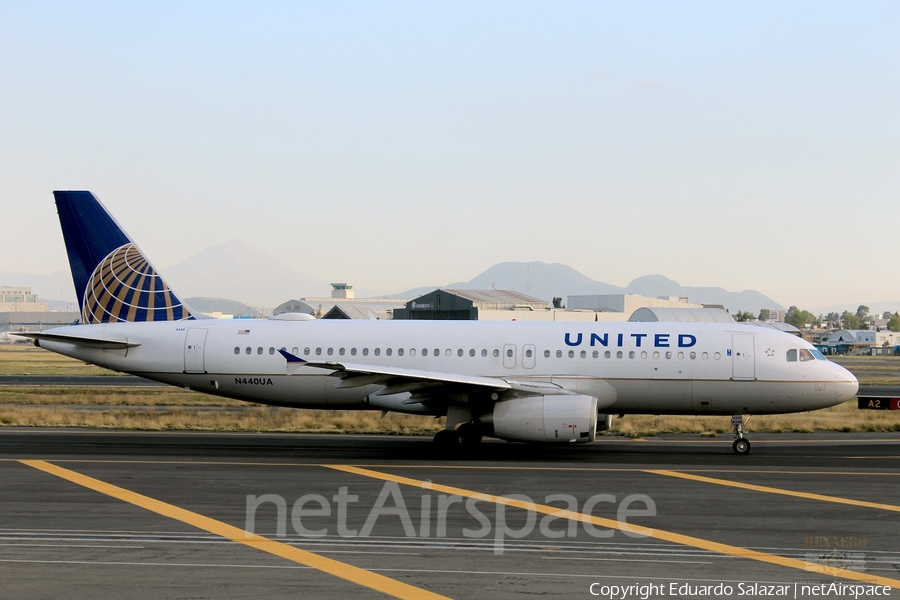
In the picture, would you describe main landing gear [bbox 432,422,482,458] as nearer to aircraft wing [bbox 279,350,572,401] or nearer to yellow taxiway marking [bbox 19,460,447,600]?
aircraft wing [bbox 279,350,572,401]

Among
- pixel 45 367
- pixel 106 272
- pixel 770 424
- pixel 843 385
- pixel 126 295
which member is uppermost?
pixel 106 272

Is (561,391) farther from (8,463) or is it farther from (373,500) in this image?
(8,463)

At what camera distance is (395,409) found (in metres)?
24.0

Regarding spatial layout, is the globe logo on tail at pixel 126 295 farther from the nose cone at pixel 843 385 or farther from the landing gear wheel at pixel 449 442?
the nose cone at pixel 843 385

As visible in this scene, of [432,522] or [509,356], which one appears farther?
[509,356]

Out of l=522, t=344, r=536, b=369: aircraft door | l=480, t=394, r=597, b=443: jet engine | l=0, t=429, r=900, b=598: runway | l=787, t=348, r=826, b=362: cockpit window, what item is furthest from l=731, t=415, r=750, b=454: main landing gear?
l=522, t=344, r=536, b=369: aircraft door

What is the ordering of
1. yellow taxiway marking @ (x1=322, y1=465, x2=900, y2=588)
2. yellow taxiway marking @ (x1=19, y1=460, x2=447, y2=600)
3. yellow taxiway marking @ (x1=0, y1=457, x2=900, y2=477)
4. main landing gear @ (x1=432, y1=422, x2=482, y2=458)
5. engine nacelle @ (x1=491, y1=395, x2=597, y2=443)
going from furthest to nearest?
main landing gear @ (x1=432, y1=422, x2=482, y2=458)
engine nacelle @ (x1=491, y1=395, x2=597, y2=443)
yellow taxiway marking @ (x1=0, y1=457, x2=900, y2=477)
yellow taxiway marking @ (x1=322, y1=465, x2=900, y2=588)
yellow taxiway marking @ (x1=19, y1=460, x2=447, y2=600)

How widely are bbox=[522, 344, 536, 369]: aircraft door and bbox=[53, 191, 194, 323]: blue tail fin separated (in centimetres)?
1017

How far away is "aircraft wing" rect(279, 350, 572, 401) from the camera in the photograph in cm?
2128

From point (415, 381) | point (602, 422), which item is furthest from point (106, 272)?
point (602, 422)

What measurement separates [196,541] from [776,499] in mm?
9883

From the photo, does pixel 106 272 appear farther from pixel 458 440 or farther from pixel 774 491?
pixel 774 491

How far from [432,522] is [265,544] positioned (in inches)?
105

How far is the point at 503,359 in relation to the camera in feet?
79.6
